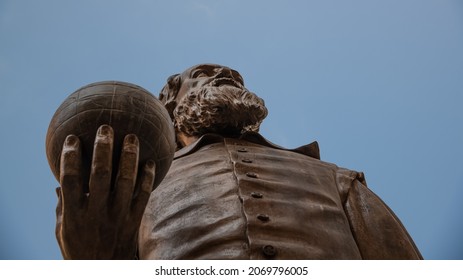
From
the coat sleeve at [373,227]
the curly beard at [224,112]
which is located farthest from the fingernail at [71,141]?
the curly beard at [224,112]

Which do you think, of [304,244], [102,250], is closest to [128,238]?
[102,250]

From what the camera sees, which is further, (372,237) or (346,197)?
(346,197)

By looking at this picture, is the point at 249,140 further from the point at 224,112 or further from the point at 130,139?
the point at 130,139

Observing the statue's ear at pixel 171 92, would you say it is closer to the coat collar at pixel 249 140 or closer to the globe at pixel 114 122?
the coat collar at pixel 249 140

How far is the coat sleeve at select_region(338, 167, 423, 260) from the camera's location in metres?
7.86

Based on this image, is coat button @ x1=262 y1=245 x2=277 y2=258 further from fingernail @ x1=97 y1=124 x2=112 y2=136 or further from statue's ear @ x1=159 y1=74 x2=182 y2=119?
statue's ear @ x1=159 y1=74 x2=182 y2=119

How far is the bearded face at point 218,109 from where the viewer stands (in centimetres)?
1005

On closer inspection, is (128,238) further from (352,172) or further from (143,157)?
(352,172)

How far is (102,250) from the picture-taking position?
6465 mm

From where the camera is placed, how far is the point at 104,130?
636 cm

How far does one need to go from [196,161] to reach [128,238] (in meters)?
2.51

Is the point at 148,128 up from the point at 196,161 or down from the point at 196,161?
up
